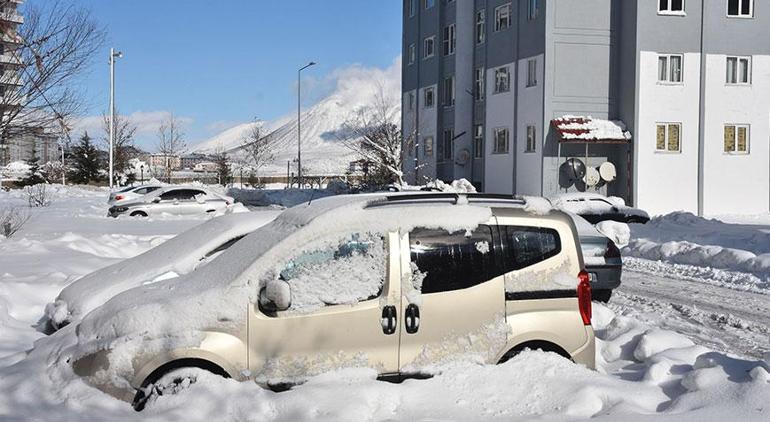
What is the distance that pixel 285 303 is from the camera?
17.9 ft

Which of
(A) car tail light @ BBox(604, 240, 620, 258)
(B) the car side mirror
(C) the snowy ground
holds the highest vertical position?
(B) the car side mirror

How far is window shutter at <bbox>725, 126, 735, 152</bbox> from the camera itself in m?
34.8

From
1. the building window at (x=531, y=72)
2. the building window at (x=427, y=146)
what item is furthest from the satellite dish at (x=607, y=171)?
the building window at (x=427, y=146)

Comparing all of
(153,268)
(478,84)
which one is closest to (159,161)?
(478,84)

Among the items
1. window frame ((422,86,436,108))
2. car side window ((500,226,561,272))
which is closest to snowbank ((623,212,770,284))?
car side window ((500,226,561,272))

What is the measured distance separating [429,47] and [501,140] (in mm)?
10853

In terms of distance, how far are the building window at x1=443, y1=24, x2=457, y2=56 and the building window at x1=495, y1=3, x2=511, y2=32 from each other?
452cm

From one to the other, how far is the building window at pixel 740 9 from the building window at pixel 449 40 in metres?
13.8

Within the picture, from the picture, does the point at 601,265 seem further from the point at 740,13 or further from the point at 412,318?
the point at 740,13

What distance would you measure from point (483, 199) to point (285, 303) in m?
1.96

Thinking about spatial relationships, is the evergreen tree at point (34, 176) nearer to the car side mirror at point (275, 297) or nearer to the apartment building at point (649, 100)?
the apartment building at point (649, 100)

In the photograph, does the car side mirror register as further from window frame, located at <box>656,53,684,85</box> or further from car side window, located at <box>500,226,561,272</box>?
window frame, located at <box>656,53,684,85</box>

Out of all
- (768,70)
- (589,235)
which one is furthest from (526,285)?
(768,70)

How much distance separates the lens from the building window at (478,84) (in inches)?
1591
